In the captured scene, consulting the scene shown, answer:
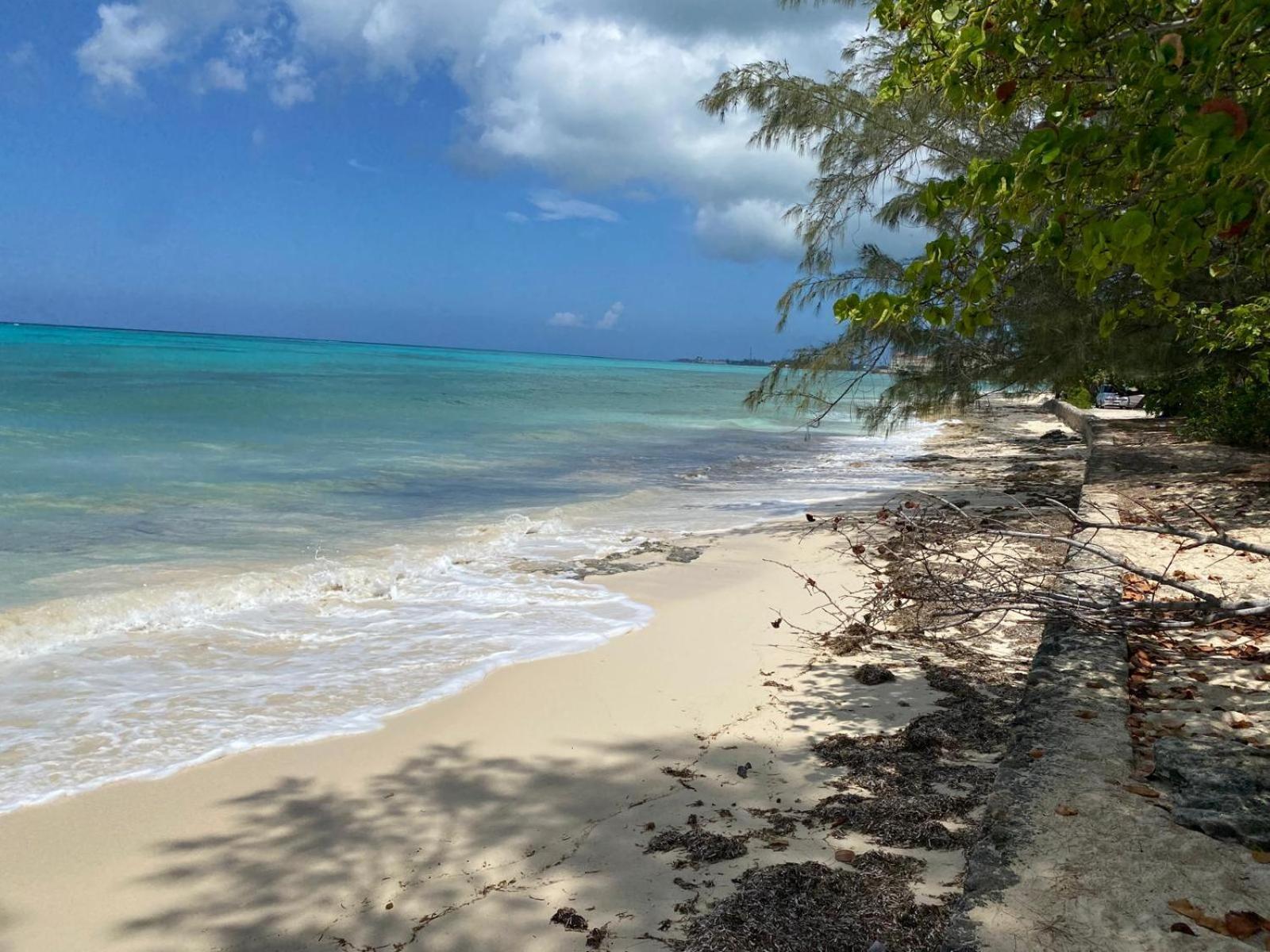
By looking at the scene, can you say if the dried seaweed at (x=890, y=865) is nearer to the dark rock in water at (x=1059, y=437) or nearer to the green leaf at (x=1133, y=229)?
the green leaf at (x=1133, y=229)

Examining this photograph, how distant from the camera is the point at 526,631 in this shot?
6.22 meters

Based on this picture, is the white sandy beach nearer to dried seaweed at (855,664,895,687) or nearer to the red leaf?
dried seaweed at (855,664,895,687)

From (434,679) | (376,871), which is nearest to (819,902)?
(376,871)

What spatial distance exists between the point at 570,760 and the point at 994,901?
2181 millimetres

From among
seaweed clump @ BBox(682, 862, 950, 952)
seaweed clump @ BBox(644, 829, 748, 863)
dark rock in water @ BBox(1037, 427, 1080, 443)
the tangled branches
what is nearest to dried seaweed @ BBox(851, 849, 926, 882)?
seaweed clump @ BBox(682, 862, 950, 952)

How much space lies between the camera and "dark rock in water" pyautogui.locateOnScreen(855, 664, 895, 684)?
4859mm

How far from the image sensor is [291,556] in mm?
8516

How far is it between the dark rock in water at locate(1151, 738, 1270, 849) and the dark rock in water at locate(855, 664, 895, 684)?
1.75m

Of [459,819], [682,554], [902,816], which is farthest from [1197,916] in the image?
[682,554]

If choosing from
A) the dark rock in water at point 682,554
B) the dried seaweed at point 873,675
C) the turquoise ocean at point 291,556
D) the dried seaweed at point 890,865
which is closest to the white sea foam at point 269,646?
the turquoise ocean at point 291,556

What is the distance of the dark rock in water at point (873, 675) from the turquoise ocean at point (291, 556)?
1.86 metres

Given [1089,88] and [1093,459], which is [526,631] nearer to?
[1089,88]

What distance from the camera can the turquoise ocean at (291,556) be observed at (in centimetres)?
473

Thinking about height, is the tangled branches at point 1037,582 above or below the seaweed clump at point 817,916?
above
